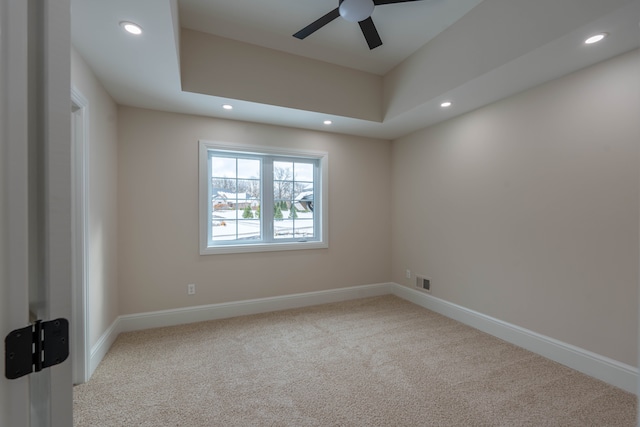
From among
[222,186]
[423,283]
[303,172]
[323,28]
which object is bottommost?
[423,283]

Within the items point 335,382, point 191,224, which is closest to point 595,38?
point 335,382

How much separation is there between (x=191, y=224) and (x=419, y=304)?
3.06 m

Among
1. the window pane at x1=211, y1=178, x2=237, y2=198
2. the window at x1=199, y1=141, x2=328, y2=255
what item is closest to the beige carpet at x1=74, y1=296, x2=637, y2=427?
the window at x1=199, y1=141, x2=328, y2=255

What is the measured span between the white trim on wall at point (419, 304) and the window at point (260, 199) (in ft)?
2.24

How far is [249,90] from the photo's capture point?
2.88 m

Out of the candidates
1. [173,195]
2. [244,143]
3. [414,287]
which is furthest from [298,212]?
[414,287]

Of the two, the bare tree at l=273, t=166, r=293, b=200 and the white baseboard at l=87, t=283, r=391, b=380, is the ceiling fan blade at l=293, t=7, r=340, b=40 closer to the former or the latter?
the bare tree at l=273, t=166, r=293, b=200

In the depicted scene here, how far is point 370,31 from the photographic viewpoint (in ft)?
7.87

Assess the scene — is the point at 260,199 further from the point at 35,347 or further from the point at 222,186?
the point at 35,347

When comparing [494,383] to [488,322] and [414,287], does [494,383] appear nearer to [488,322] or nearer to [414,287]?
[488,322]

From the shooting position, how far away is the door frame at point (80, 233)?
210cm

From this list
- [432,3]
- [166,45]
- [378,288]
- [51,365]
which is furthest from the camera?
[378,288]

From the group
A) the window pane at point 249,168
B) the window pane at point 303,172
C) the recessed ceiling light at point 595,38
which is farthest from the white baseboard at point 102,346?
the recessed ceiling light at point 595,38

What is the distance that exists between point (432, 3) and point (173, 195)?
3.10 m
